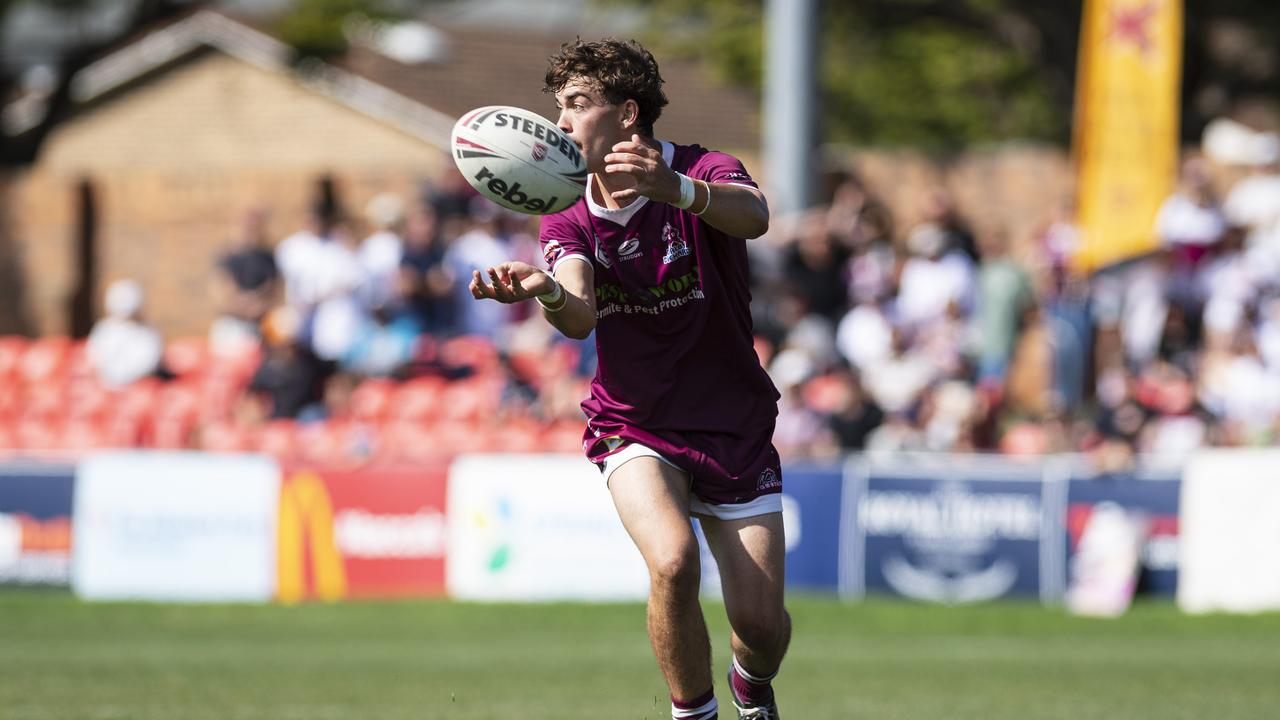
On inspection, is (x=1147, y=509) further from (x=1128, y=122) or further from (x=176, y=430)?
(x=176, y=430)

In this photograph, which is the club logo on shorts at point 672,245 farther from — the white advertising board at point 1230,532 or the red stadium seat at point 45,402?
the red stadium seat at point 45,402

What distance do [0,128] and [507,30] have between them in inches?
539

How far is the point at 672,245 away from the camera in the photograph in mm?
6887

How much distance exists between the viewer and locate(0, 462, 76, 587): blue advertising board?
714 inches

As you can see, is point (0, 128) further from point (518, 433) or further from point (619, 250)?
point (619, 250)

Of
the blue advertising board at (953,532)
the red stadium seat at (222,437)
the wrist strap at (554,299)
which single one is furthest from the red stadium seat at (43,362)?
the wrist strap at (554,299)

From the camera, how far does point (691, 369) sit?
7016 millimetres

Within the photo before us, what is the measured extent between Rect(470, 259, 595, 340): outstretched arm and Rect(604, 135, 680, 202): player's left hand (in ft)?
1.44

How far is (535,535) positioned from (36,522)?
4.92m

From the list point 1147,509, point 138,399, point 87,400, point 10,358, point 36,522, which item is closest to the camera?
point 1147,509

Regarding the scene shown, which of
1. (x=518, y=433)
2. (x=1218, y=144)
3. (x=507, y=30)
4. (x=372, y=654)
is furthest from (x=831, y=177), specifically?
(x=507, y=30)

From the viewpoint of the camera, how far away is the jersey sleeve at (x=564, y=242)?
6.87m

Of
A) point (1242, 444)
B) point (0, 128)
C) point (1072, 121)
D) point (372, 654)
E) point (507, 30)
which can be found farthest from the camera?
point (507, 30)

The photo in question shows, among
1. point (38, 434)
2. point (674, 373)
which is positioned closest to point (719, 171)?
point (674, 373)
